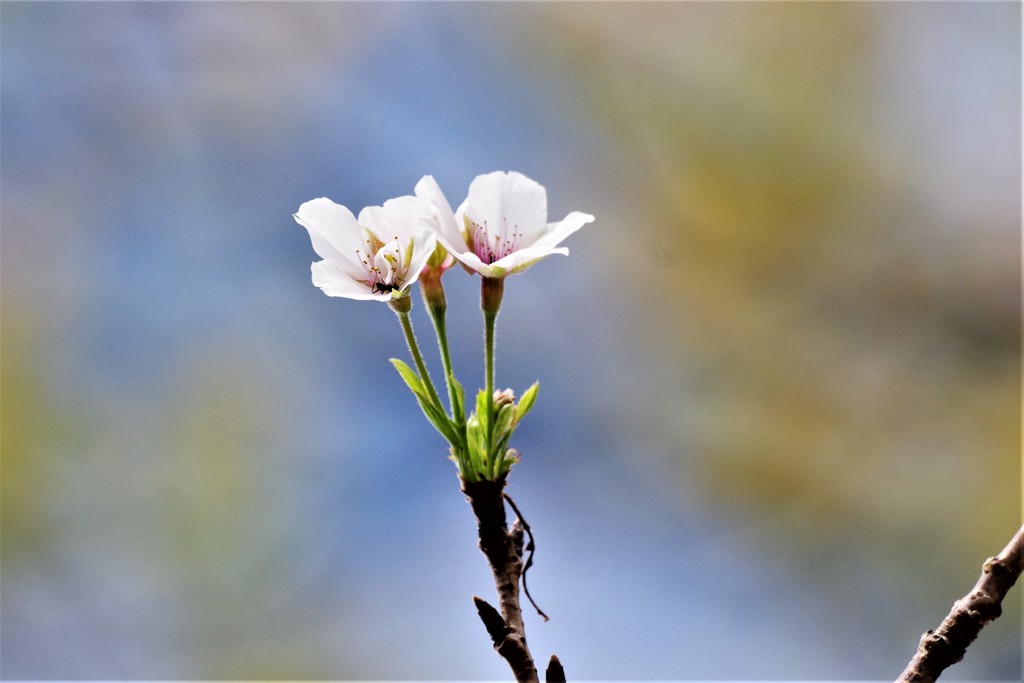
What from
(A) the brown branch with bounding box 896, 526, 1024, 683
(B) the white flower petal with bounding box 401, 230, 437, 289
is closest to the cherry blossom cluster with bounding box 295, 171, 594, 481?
(B) the white flower petal with bounding box 401, 230, 437, 289

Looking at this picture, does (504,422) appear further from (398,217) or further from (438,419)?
(398,217)

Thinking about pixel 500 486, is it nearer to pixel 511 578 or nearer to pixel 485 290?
pixel 511 578

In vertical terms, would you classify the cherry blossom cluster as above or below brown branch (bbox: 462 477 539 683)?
above

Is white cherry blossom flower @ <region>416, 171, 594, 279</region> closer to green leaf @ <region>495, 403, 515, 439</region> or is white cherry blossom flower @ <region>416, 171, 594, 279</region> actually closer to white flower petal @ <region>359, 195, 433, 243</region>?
white flower petal @ <region>359, 195, 433, 243</region>

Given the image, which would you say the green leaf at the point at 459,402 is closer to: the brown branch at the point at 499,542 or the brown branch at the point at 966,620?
the brown branch at the point at 499,542

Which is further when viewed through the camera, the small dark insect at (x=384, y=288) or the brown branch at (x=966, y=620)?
the small dark insect at (x=384, y=288)

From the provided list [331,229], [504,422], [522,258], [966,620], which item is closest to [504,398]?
[504,422]

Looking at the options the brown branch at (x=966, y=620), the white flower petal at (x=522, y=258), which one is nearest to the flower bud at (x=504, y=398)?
the white flower petal at (x=522, y=258)
